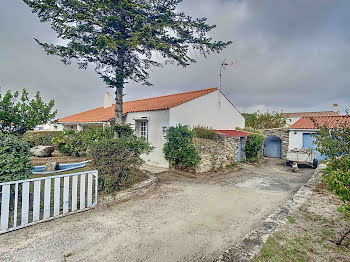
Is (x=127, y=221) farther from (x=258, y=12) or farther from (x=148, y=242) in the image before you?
(x=258, y=12)

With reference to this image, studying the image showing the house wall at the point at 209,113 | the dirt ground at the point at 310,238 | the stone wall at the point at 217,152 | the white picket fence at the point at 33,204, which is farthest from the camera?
the house wall at the point at 209,113

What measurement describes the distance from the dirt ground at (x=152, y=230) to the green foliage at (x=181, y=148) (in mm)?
3565

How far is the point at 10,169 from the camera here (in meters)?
4.71

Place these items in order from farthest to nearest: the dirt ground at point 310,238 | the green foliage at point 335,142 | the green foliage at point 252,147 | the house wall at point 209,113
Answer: the green foliage at point 252,147 → the house wall at point 209,113 → the green foliage at point 335,142 → the dirt ground at point 310,238

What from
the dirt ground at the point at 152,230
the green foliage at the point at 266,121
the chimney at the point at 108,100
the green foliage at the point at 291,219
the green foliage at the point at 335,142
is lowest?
the dirt ground at the point at 152,230

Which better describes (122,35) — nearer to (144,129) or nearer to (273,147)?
(144,129)

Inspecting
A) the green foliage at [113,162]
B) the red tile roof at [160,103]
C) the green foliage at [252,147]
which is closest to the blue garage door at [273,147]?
the green foliage at [252,147]

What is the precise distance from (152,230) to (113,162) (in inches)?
115

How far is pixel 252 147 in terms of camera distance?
52.7ft

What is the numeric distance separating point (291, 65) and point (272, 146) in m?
9.56

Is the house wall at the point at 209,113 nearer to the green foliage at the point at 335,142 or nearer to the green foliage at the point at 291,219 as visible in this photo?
the green foliage at the point at 335,142

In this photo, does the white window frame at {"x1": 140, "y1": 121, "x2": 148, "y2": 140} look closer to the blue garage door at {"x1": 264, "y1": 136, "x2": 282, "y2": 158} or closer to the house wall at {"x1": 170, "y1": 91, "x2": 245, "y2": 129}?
the house wall at {"x1": 170, "y1": 91, "x2": 245, "y2": 129}

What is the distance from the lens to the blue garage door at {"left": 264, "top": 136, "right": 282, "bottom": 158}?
21453 millimetres

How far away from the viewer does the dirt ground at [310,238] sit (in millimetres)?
3152
